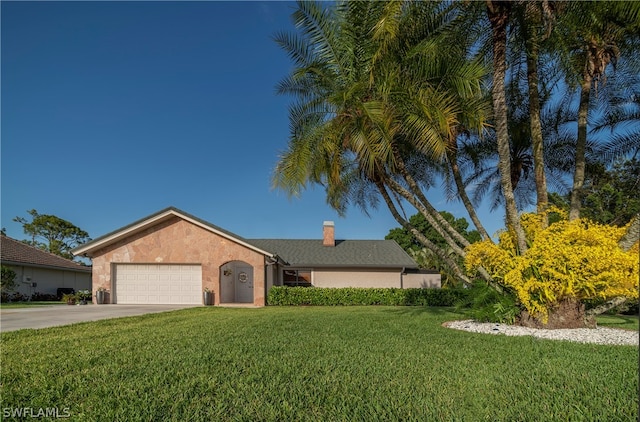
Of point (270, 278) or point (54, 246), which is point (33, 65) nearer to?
point (270, 278)

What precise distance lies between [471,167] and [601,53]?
7.76 metres

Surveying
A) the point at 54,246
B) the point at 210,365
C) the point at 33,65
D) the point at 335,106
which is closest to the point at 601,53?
the point at 335,106

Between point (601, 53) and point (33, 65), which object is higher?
point (33, 65)

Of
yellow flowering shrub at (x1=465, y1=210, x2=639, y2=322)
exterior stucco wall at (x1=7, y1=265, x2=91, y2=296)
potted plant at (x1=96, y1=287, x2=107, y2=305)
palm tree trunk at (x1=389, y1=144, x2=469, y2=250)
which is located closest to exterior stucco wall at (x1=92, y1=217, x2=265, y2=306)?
potted plant at (x1=96, y1=287, x2=107, y2=305)

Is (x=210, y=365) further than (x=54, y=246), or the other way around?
(x=54, y=246)

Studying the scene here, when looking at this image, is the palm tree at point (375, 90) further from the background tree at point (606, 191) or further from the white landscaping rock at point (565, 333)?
the background tree at point (606, 191)

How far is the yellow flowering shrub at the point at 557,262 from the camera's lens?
7312mm

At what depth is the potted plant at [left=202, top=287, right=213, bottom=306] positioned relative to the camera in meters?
19.7

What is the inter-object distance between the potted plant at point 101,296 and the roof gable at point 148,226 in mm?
2063

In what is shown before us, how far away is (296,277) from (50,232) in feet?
122

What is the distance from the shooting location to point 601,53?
8312 millimetres

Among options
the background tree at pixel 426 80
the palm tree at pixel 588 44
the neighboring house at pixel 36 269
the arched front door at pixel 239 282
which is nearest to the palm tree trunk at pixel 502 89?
the background tree at pixel 426 80

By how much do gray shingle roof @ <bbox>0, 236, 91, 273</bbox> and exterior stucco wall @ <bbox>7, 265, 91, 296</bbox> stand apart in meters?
0.53

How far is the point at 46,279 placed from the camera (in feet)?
88.4
